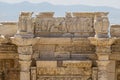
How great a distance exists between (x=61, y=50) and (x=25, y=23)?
1.66m

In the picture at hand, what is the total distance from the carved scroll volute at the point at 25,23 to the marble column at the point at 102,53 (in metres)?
2.11

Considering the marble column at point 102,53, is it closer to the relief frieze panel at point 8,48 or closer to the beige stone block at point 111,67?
the beige stone block at point 111,67


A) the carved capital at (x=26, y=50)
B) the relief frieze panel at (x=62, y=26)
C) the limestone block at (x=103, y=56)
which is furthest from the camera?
the relief frieze panel at (x=62, y=26)

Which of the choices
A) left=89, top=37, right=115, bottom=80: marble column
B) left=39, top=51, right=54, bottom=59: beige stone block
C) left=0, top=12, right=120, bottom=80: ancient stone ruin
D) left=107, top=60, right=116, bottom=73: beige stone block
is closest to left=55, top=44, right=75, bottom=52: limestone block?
left=0, top=12, right=120, bottom=80: ancient stone ruin

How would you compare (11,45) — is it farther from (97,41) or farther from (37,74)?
(97,41)

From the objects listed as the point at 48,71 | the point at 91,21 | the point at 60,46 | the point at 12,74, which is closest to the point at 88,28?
the point at 91,21

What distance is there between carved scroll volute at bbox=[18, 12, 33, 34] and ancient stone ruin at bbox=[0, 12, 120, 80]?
0.03 m

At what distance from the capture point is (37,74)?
1452 centimetres

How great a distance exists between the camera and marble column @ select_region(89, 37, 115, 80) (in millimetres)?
13812

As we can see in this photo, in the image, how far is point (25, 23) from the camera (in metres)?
13.8

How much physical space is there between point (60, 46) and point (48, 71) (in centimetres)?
97

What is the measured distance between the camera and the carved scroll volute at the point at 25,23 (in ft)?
45.3

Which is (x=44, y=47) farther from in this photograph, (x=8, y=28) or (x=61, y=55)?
(x=8, y=28)

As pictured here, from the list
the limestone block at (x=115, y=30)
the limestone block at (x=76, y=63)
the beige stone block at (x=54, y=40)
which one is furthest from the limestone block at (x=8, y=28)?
the limestone block at (x=115, y=30)
